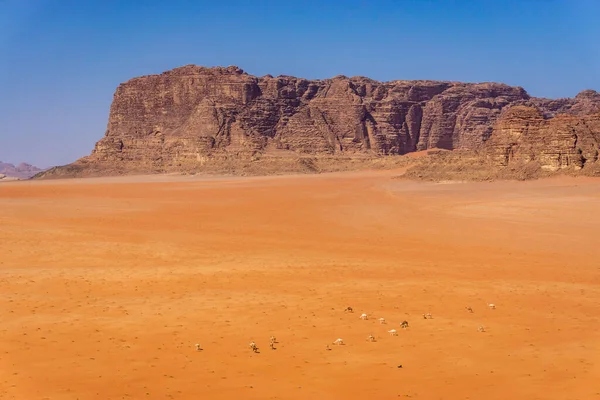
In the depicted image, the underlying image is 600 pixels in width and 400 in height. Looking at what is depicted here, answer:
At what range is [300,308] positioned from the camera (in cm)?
1085

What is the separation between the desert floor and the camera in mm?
7195

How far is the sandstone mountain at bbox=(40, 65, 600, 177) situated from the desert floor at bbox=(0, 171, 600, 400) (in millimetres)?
61723

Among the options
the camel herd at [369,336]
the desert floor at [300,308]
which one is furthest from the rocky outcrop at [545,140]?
the camel herd at [369,336]

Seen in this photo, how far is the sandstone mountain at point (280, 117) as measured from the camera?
88.5m

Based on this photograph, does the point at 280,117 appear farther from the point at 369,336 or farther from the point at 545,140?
the point at 369,336

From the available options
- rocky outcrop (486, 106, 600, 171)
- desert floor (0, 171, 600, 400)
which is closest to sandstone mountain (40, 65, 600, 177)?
rocky outcrop (486, 106, 600, 171)

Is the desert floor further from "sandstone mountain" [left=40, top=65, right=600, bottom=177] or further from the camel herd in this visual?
"sandstone mountain" [left=40, top=65, right=600, bottom=177]

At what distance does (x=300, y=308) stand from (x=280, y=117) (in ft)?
275

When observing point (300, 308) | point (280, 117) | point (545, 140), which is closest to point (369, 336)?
point (300, 308)

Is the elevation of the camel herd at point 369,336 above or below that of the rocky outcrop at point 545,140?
below

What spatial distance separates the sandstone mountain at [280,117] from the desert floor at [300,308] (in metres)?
61.7

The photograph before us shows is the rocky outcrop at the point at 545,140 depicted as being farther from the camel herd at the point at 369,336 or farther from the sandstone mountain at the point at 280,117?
the sandstone mountain at the point at 280,117

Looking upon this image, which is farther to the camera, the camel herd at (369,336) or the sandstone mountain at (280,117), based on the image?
the sandstone mountain at (280,117)

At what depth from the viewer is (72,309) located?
1074cm
